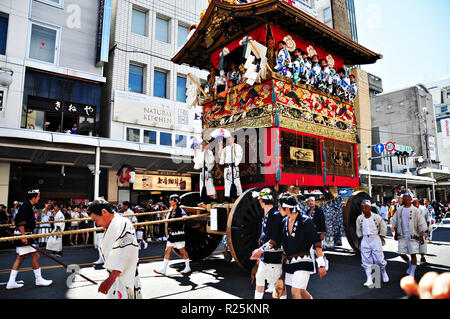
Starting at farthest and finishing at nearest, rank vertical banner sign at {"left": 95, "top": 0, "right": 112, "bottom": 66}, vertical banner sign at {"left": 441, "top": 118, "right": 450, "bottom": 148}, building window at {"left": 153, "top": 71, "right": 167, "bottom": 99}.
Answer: vertical banner sign at {"left": 441, "top": 118, "right": 450, "bottom": 148}
building window at {"left": 153, "top": 71, "right": 167, "bottom": 99}
vertical banner sign at {"left": 95, "top": 0, "right": 112, "bottom": 66}

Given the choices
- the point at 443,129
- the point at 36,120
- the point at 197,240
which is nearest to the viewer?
the point at 197,240

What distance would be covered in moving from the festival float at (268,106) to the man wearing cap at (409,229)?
161cm

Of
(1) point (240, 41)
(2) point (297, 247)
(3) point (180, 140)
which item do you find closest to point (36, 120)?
(3) point (180, 140)

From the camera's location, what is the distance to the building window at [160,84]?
60.7 feet

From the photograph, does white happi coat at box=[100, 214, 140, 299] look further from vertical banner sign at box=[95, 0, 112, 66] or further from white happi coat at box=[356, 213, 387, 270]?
vertical banner sign at box=[95, 0, 112, 66]

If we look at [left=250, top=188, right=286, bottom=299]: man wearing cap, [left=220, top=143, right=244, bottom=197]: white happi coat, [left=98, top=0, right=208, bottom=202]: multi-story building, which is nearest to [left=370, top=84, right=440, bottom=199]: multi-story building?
[left=98, top=0, right=208, bottom=202]: multi-story building

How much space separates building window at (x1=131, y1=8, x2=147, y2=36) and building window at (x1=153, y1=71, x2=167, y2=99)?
8.89 feet

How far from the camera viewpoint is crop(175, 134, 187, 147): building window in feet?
61.0

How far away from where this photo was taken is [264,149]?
7055mm

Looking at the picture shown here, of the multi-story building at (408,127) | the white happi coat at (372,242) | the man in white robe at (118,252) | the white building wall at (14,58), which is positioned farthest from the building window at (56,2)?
the multi-story building at (408,127)

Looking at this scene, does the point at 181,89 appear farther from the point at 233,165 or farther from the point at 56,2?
the point at 233,165

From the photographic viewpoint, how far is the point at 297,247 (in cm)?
390

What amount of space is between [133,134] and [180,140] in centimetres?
307
